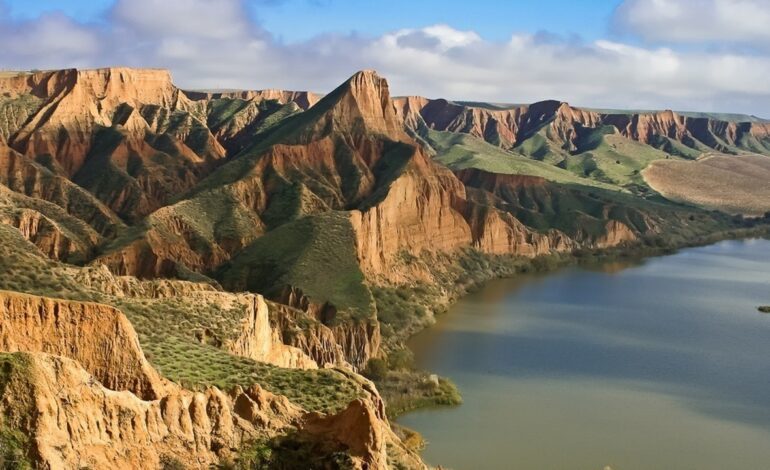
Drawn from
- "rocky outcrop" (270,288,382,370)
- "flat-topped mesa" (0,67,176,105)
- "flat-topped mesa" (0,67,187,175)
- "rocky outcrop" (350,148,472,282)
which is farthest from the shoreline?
"flat-topped mesa" (0,67,176,105)

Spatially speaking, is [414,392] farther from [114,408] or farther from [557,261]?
[557,261]

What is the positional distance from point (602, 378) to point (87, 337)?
38.5m

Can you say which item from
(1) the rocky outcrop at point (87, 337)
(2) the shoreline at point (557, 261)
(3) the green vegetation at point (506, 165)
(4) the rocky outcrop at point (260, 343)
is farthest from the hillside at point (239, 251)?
(3) the green vegetation at point (506, 165)

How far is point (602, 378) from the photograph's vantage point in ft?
185

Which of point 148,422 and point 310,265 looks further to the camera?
point 310,265

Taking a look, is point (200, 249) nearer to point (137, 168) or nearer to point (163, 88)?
point (137, 168)

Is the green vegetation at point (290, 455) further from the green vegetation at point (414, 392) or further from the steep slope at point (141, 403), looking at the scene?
the green vegetation at point (414, 392)

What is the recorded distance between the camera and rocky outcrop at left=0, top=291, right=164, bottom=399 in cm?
2464

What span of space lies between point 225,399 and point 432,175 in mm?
80875

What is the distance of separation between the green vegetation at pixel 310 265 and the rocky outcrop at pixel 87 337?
124 ft

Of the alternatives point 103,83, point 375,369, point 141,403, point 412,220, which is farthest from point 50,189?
point 141,403

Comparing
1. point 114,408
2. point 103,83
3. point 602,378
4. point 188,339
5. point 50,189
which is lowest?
point 602,378

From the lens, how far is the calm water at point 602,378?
1721 inches

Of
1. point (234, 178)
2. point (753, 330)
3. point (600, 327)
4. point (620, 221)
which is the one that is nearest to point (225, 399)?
point (600, 327)
